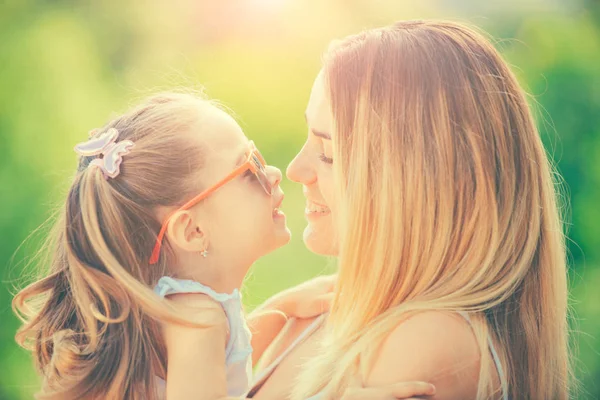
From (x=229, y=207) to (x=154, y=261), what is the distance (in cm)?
17

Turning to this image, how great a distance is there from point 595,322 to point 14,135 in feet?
6.91

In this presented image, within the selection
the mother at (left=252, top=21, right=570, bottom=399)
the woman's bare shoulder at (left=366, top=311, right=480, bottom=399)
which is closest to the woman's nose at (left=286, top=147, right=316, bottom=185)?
the mother at (left=252, top=21, right=570, bottom=399)

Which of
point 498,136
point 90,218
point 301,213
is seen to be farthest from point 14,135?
point 498,136

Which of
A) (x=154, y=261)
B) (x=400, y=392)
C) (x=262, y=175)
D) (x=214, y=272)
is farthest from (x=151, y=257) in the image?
(x=400, y=392)

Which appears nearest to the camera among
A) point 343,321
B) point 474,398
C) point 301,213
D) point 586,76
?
point 474,398

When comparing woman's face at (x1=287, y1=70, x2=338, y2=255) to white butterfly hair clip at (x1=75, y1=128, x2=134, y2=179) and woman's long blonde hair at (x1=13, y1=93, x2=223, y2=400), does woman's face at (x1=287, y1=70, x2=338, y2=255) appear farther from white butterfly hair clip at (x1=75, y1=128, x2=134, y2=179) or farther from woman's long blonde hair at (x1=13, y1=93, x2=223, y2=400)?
white butterfly hair clip at (x1=75, y1=128, x2=134, y2=179)

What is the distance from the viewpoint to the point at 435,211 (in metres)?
1.20

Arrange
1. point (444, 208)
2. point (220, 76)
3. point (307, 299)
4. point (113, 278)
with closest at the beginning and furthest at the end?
point (444, 208), point (113, 278), point (307, 299), point (220, 76)

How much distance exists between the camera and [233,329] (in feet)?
4.55

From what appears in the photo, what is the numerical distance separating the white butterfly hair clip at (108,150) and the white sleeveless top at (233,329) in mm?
220

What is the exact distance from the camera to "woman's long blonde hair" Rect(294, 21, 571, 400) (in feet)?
3.87

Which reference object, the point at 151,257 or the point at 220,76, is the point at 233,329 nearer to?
the point at 151,257

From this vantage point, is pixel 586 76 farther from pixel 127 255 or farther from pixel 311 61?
pixel 127 255

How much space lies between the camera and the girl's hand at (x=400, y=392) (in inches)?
42.1
